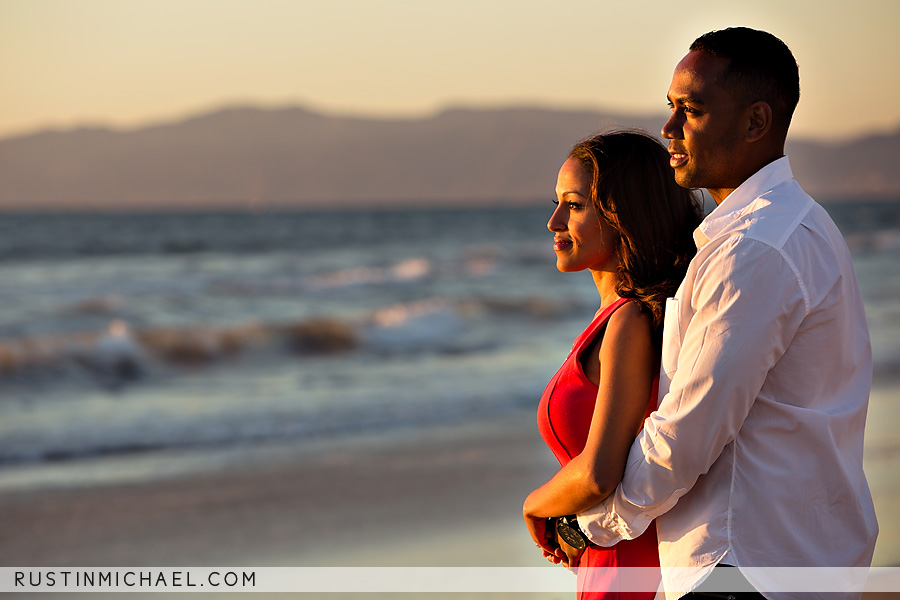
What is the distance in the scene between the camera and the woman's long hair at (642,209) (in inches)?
81.4

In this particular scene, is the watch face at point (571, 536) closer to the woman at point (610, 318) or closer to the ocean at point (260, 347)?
the woman at point (610, 318)

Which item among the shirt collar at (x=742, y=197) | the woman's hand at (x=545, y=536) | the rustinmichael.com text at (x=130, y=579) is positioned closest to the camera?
the shirt collar at (x=742, y=197)

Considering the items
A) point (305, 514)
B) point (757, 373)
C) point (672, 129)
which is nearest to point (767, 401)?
point (757, 373)

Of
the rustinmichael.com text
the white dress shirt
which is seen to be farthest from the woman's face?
the rustinmichael.com text

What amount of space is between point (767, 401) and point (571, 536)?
2.07 ft

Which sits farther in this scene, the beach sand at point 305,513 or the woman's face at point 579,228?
the beach sand at point 305,513

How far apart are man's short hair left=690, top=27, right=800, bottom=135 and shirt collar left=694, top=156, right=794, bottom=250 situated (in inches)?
3.9

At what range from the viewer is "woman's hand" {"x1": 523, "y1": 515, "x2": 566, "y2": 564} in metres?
2.13

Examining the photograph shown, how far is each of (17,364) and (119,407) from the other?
2.81m

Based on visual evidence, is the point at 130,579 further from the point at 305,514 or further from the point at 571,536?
the point at 571,536

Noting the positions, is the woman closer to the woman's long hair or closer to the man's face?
the woman's long hair

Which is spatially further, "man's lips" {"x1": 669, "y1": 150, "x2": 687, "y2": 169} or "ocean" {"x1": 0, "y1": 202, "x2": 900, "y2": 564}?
"ocean" {"x1": 0, "y1": 202, "x2": 900, "y2": 564}

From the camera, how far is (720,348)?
5.30 feet

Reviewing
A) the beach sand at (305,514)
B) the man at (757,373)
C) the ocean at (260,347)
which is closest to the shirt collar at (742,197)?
the man at (757,373)
